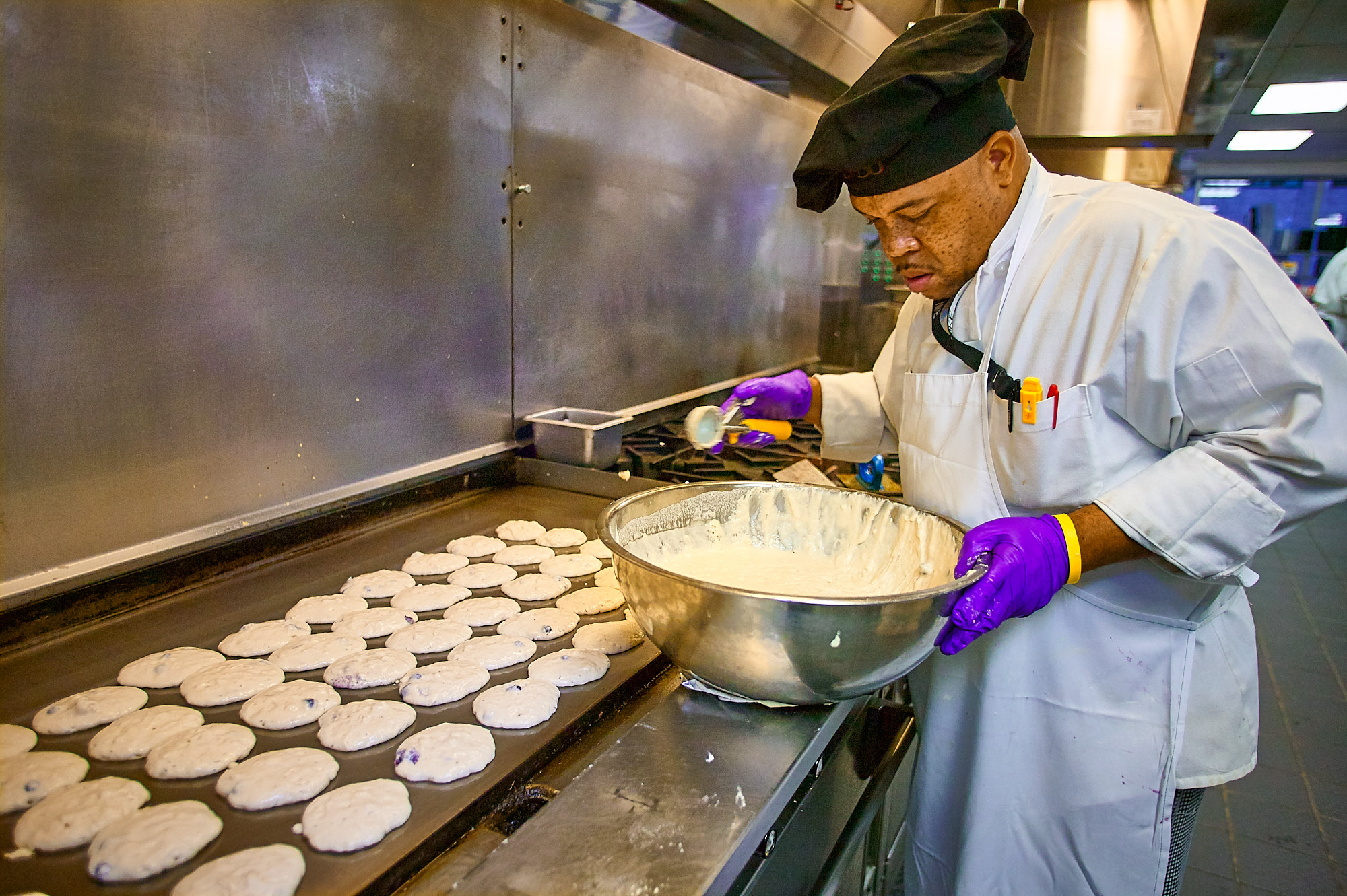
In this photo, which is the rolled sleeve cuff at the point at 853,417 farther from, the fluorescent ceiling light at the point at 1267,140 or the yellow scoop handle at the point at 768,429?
the fluorescent ceiling light at the point at 1267,140

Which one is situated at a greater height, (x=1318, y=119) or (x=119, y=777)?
(x=1318, y=119)

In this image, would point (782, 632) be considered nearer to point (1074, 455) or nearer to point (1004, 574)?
point (1004, 574)

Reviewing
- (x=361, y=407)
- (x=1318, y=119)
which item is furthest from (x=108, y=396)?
(x=1318, y=119)

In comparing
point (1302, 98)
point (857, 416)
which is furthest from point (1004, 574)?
point (1302, 98)

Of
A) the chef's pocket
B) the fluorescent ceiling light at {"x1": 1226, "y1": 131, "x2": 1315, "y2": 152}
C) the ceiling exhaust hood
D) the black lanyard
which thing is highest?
the fluorescent ceiling light at {"x1": 1226, "y1": 131, "x2": 1315, "y2": 152}

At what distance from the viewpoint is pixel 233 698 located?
1071 mm

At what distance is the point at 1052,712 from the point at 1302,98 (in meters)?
8.22

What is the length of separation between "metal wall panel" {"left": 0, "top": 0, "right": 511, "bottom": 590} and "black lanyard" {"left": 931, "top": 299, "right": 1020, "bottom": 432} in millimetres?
1113

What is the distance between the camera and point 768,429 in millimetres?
1985

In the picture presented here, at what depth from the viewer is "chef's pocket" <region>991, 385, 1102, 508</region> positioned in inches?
51.5

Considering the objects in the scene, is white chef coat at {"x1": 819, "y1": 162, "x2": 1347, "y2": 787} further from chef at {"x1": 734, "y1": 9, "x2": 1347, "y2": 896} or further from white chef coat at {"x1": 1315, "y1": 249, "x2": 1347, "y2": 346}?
white chef coat at {"x1": 1315, "y1": 249, "x2": 1347, "y2": 346}

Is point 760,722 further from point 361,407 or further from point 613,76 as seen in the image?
point 613,76

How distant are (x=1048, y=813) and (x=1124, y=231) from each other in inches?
39.8

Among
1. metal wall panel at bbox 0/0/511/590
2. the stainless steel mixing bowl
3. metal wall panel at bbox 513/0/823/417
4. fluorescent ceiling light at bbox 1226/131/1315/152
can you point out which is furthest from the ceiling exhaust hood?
fluorescent ceiling light at bbox 1226/131/1315/152
